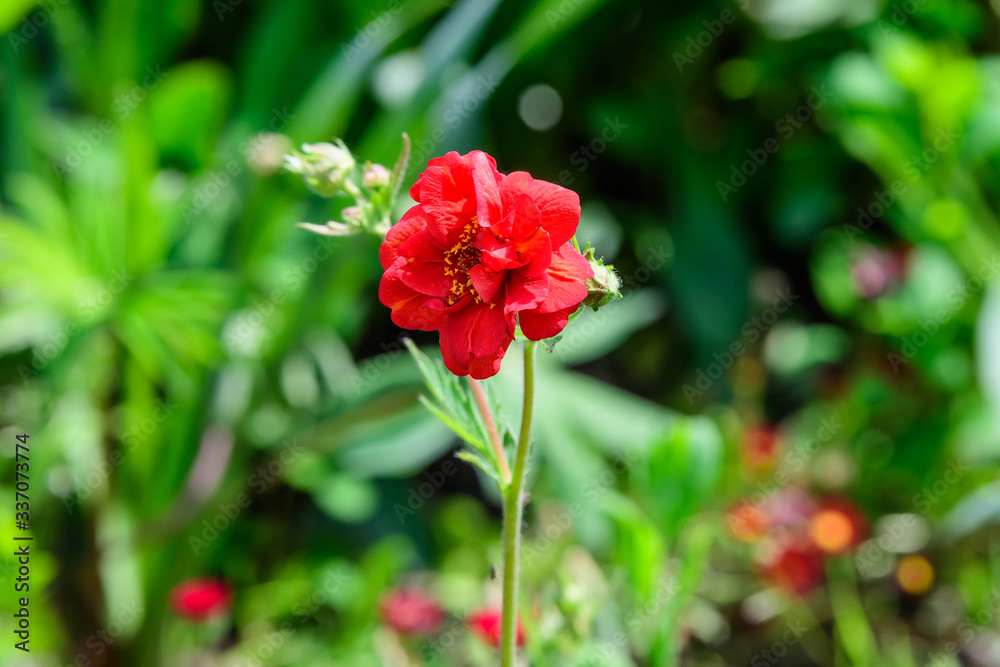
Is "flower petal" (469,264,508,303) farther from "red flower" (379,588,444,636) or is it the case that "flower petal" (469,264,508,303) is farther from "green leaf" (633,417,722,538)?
"red flower" (379,588,444,636)

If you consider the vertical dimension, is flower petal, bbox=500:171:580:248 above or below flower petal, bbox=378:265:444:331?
above

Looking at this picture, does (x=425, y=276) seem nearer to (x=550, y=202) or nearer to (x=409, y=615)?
(x=550, y=202)

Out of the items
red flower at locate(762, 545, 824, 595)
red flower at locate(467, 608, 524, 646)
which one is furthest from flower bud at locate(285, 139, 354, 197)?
red flower at locate(762, 545, 824, 595)

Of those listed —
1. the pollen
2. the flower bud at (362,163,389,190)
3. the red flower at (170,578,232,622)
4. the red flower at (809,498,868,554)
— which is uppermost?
the pollen

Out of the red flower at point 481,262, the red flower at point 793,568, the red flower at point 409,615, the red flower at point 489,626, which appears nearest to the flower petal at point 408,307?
the red flower at point 481,262

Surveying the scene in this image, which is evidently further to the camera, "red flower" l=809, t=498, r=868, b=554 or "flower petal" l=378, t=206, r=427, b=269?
"red flower" l=809, t=498, r=868, b=554

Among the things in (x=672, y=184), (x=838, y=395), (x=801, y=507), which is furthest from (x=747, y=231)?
(x=801, y=507)

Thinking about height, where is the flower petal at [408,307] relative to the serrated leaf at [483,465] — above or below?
above

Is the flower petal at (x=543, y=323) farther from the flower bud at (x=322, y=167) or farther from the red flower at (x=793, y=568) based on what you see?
the red flower at (x=793, y=568)
